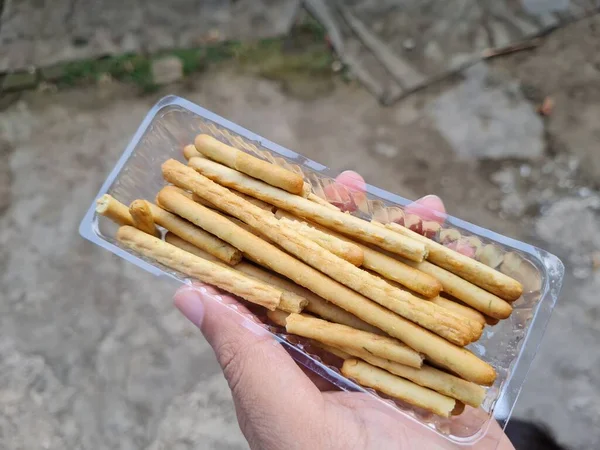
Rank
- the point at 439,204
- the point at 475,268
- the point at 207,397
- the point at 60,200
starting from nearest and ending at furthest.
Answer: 1. the point at 475,268
2. the point at 439,204
3. the point at 207,397
4. the point at 60,200

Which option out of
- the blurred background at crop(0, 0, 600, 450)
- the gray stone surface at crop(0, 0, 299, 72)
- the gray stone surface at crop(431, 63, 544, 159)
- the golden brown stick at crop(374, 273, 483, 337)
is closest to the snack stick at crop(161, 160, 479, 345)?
the golden brown stick at crop(374, 273, 483, 337)

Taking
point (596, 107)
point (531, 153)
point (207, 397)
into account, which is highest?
point (596, 107)

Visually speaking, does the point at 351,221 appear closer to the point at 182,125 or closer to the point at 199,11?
the point at 182,125

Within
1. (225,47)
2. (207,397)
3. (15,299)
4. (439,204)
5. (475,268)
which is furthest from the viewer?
(225,47)

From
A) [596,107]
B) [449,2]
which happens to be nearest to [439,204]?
[596,107]

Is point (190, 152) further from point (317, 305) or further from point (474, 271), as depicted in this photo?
point (474, 271)

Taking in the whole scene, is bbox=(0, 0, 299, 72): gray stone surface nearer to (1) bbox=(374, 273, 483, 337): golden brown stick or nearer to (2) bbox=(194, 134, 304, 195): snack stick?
(2) bbox=(194, 134, 304, 195): snack stick

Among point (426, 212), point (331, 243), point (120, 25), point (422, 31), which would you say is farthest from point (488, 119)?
point (120, 25)
